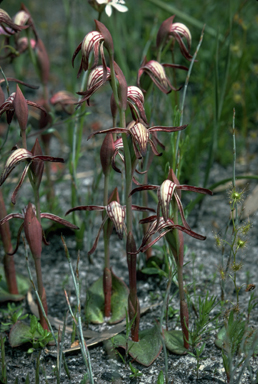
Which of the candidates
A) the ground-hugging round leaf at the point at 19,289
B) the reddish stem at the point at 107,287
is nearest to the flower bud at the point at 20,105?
the reddish stem at the point at 107,287

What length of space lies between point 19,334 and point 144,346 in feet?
1.15

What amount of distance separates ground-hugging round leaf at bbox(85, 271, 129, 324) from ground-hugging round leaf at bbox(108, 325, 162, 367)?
123 mm

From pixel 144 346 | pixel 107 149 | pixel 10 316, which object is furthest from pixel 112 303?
pixel 107 149

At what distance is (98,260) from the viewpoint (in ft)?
5.32

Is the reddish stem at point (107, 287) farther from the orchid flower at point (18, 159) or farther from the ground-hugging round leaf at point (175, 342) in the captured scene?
the orchid flower at point (18, 159)

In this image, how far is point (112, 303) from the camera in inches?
51.3

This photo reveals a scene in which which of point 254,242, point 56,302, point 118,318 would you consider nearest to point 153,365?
point 118,318

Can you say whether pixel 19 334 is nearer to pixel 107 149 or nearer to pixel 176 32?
pixel 107 149

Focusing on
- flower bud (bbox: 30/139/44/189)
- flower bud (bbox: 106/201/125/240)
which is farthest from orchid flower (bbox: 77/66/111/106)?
flower bud (bbox: 106/201/125/240)

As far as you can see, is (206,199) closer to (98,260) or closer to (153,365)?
(98,260)

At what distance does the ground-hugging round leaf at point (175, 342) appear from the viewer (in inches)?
44.1

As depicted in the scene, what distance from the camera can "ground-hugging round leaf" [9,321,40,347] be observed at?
1.16 meters

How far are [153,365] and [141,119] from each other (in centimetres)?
65

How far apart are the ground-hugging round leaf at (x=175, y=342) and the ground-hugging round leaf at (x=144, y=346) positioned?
3 centimetres
